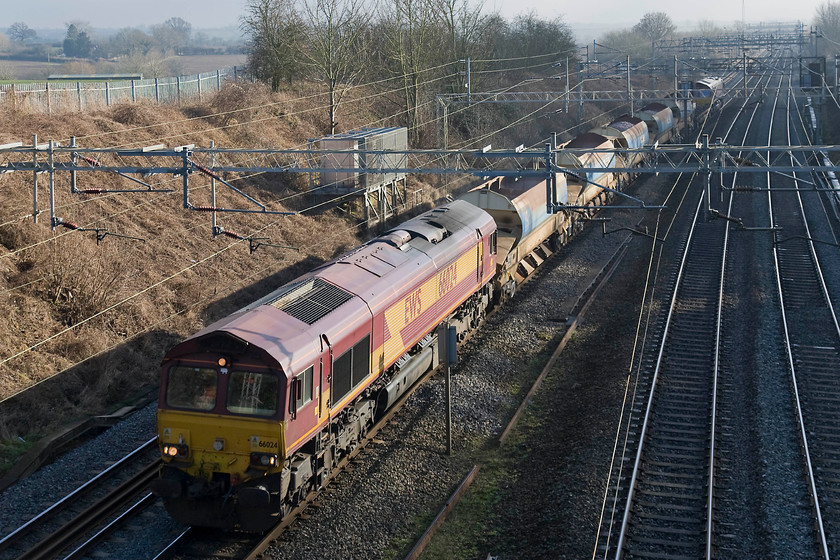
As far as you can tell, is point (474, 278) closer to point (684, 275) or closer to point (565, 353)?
Result: point (565, 353)

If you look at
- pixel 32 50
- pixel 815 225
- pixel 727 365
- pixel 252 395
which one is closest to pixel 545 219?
pixel 727 365

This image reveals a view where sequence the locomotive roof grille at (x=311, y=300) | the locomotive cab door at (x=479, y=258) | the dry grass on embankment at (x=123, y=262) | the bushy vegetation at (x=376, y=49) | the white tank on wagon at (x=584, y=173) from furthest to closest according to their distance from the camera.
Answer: the bushy vegetation at (x=376, y=49) < the white tank on wagon at (x=584, y=173) < the locomotive cab door at (x=479, y=258) < the dry grass on embankment at (x=123, y=262) < the locomotive roof grille at (x=311, y=300)

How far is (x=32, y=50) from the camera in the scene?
140625 mm

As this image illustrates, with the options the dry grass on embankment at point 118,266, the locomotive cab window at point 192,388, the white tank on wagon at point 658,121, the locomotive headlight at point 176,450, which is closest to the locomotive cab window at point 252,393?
the locomotive cab window at point 192,388

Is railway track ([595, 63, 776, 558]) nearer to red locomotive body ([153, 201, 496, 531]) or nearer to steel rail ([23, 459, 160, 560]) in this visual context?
red locomotive body ([153, 201, 496, 531])

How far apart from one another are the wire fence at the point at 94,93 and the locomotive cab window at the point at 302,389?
23026 millimetres

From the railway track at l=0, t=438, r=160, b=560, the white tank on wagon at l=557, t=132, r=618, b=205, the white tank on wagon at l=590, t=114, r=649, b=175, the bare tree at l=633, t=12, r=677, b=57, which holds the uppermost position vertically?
the bare tree at l=633, t=12, r=677, b=57

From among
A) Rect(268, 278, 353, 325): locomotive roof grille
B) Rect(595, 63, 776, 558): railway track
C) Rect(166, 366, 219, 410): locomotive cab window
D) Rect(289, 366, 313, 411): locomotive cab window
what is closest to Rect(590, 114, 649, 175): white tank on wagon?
Rect(595, 63, 776, 558): railway track

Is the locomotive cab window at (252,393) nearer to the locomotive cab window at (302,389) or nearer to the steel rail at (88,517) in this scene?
the locomotive cab window at (302,389)

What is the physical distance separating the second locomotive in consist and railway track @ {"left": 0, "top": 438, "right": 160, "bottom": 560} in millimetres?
1454

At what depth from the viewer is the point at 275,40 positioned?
4472 centimetres

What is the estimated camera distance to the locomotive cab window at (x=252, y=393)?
11.9 m

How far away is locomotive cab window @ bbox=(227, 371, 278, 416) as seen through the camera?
11898 mm

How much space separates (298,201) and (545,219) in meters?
11.2
